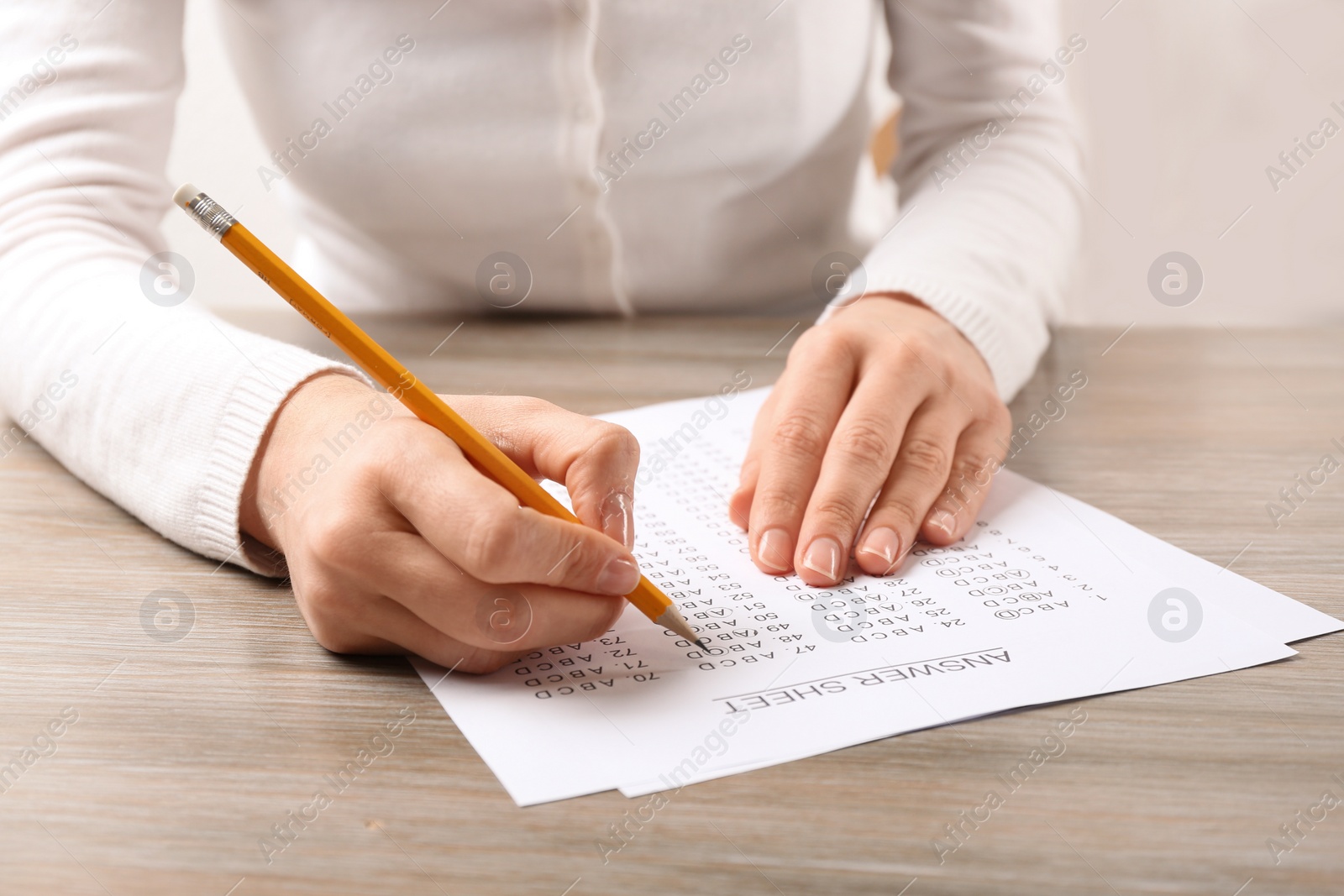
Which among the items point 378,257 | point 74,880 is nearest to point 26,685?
point 74,880

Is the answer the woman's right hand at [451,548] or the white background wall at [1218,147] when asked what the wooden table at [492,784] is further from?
the white background wall at [1218,147]

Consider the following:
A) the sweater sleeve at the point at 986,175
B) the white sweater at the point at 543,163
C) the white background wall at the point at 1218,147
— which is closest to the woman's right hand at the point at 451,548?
the white sweater at the point at 543,163

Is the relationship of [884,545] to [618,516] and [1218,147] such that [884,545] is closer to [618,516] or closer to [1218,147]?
[618,516]

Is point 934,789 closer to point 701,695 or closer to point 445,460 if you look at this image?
point 701,695

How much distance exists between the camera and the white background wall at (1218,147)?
1.75 meters

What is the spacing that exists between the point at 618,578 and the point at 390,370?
143mm

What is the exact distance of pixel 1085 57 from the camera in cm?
185

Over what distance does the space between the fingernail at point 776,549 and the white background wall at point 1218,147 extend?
4.62 ft

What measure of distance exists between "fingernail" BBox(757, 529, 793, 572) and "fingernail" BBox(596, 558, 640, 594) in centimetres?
13

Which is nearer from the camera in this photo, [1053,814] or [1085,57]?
[1053,814]

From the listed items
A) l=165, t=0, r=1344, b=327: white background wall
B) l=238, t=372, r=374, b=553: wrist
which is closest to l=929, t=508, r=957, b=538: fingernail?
l=238, t=372, r=374, b=553: wrist

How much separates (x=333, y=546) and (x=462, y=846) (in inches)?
5.9

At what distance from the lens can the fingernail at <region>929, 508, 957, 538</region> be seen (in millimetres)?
591

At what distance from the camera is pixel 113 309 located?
0.66 meters
